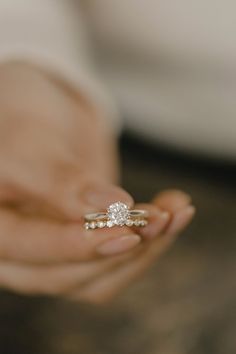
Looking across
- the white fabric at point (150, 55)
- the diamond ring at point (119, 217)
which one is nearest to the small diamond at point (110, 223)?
the diamond ring at point (119, 217)

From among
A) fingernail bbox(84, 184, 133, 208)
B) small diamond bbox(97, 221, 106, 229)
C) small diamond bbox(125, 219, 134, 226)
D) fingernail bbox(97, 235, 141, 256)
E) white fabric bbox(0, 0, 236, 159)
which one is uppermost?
white fabric bbox(0, 0, 236, 159)

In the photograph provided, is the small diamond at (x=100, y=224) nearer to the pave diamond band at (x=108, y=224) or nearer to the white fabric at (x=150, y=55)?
the pave diamond band at (x=108, y=224)

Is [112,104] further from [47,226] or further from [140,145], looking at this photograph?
[47,226]

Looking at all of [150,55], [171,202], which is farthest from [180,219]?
[150,55]

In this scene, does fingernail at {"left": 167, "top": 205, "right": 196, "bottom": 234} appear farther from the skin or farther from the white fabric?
the white fabric

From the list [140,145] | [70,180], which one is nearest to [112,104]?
[140,145]

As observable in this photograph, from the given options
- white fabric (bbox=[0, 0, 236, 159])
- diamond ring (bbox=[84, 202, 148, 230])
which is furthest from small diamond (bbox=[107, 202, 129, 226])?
white fabric (bbox=[0, 0, 236, 159])
